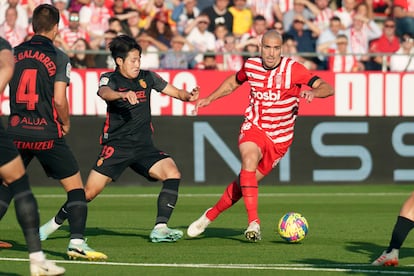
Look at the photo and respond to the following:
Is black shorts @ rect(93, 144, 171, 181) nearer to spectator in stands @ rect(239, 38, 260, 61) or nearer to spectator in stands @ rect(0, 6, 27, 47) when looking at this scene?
spectator in stands @ rect(0, 6, 27, 47)

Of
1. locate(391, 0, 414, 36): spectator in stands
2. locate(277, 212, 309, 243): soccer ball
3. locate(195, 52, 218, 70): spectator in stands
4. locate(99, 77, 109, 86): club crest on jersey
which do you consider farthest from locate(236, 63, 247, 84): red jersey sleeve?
locate(391, 0, 414, 36): spectator in stands

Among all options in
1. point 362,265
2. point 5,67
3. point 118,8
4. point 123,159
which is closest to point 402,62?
point 118,8

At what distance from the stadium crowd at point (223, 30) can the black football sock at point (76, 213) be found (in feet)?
32.1

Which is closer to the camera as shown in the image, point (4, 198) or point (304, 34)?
point (4, 198)

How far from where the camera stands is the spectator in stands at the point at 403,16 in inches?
917

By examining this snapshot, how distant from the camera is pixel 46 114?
406 inches

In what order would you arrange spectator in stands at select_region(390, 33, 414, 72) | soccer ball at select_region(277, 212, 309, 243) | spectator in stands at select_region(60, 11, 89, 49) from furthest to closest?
1. spectator in stands at select_region(390, 33, 414, 72)
2. spectator in stands at select_region(60, 11, 89, 49)
3. soccer ball at select_region(277, 212, 309, 243)

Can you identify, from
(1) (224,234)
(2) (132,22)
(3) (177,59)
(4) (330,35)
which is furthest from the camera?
(4) (330,35)

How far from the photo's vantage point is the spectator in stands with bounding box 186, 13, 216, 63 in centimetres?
2181

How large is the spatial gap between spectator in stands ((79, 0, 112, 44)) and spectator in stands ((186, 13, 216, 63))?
1670 mm

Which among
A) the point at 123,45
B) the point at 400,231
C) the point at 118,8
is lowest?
the point at 400,231

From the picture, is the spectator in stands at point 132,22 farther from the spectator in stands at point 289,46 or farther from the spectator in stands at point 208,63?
the spectator in stands at point 289,46

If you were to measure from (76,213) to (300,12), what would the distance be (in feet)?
43.3

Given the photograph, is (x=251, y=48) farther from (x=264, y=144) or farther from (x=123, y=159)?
(x=123, y=159)
